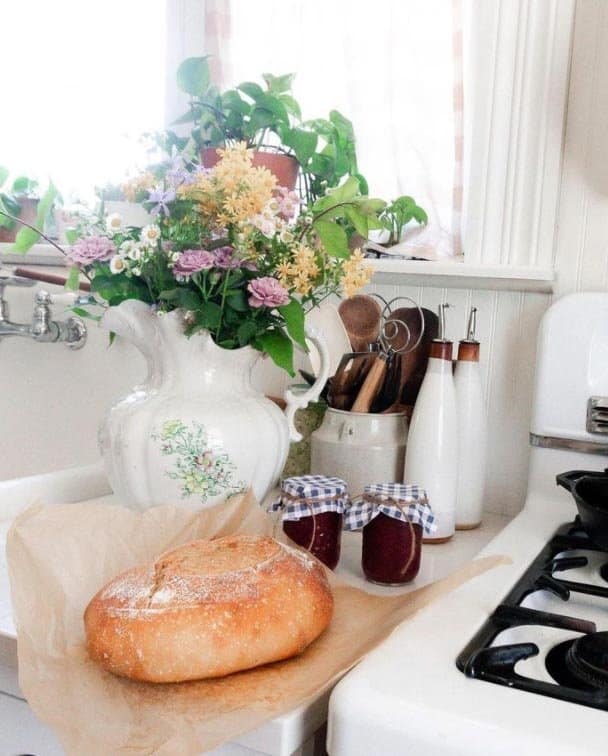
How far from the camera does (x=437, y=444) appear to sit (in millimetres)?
1011

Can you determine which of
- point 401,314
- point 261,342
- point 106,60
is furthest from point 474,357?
point 106,60

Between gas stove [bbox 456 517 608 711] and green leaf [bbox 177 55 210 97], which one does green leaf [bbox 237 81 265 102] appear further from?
gas stove [bbox 456 517 608 711]

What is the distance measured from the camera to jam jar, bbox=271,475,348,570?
2.85 ft

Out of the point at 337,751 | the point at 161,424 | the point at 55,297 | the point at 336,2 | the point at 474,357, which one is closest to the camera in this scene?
the point at 337,751

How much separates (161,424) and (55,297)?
2.62 feet

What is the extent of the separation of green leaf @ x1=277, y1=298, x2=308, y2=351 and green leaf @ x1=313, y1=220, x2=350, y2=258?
0.23 ft

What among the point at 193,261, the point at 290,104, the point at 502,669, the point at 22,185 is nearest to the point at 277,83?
the point at 290,104

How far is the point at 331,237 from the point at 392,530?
1.06 feet

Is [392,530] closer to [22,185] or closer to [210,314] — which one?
[210,314]

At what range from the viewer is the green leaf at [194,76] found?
1211mm

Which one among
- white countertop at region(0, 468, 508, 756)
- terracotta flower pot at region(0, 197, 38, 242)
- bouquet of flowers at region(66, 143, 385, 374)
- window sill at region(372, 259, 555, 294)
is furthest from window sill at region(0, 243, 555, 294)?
terracotta flower pot at region(0, 197, 38, 242)

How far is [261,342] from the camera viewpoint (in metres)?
0.94

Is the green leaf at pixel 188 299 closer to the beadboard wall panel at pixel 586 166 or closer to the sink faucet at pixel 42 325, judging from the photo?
the beadboard wall panel at pixel 586 166

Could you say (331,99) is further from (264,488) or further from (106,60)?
(264,488)
